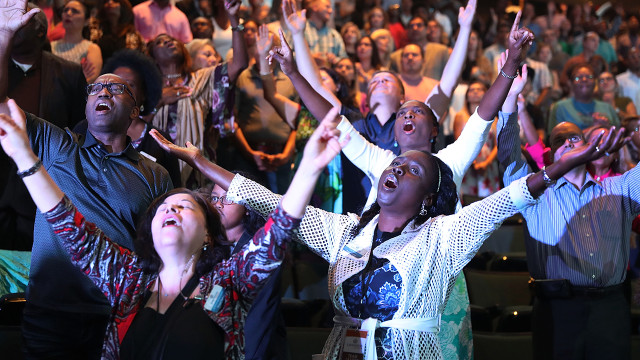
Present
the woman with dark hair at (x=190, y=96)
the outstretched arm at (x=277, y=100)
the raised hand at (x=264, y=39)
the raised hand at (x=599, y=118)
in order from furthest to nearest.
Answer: the raised hand at (x=599, y=118) → the outstretched arm at (x=277, y=100) → the woman with dark hair at (x=190, y=96) → the raised hand at (x=264, y=39)

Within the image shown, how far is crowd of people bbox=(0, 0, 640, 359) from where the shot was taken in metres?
2.36

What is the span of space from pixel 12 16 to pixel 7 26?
0.05 meters

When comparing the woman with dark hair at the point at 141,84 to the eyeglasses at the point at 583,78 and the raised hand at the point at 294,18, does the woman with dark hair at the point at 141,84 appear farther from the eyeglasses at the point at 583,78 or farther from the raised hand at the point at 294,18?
the eyeglasses at the point at 583,78

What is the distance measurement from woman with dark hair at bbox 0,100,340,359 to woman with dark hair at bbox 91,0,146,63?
10.4 feet

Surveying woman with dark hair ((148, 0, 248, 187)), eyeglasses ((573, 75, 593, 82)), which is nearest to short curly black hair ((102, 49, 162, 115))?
woman with dark hair ((148, 0, 248, 187))

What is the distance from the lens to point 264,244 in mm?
2232

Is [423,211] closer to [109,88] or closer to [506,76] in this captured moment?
[506,76]

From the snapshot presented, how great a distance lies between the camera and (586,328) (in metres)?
3.58

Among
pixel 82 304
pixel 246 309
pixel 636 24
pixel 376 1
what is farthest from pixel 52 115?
pixel 636 24

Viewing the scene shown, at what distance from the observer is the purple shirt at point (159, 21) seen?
6.19 meters

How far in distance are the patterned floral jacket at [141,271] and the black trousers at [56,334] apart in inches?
18.1

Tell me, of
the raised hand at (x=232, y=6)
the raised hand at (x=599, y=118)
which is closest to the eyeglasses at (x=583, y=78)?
the raised hand at (x=599, y=118)

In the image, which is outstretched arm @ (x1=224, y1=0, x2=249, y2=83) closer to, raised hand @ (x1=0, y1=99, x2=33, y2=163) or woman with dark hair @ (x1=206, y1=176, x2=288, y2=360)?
woman with dark hair @ (x1=206, y1=176, x2=288, y2=360)

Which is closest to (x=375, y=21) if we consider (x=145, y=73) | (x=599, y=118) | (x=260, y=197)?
(x=599, y=118)
